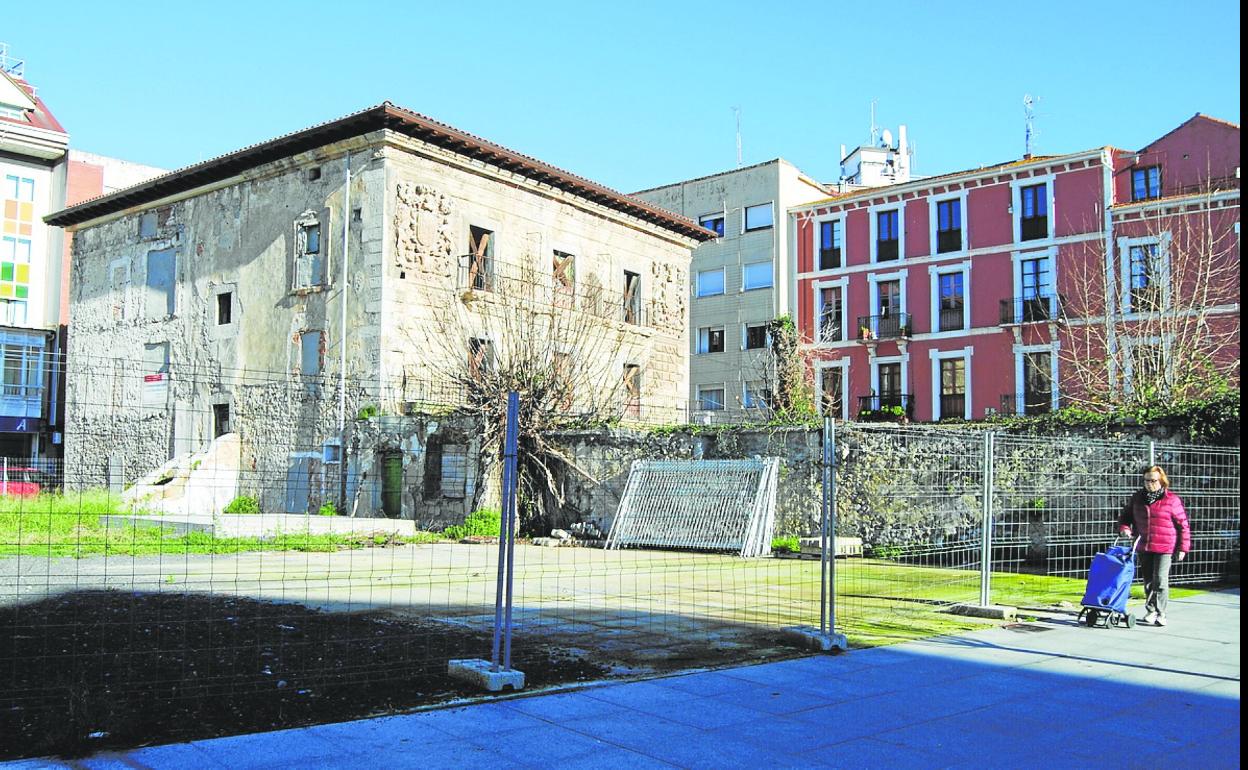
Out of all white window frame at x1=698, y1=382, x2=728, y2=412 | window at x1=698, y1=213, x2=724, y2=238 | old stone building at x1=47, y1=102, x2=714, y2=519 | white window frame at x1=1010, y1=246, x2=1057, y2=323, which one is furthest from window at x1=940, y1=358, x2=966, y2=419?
old stone building at x1=47, y1=102, x2=714, y2=519

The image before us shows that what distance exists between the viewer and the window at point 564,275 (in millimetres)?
28547

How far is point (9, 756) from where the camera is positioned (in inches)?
178

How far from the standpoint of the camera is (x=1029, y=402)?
120ft

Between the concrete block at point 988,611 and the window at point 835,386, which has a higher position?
the window at point 835,386

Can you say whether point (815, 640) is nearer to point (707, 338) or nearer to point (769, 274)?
point (769, 274)

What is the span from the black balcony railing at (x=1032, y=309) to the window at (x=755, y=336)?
9620 millimetres

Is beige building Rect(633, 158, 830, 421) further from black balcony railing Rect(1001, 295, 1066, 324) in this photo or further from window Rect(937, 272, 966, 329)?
black balcony railing Rect(1001, 295, 1066, 324)

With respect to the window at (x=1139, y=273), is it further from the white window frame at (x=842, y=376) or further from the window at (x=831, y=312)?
the window at (x=831, y=312)

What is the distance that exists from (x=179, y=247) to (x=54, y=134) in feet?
54.6

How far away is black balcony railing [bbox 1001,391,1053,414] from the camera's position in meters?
36.1

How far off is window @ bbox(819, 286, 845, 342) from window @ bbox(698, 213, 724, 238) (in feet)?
17.7

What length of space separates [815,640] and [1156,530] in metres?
4.41

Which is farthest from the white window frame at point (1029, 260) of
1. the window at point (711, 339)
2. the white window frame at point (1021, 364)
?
the window at point (711, 339)

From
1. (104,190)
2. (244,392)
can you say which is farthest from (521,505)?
(104,190)
